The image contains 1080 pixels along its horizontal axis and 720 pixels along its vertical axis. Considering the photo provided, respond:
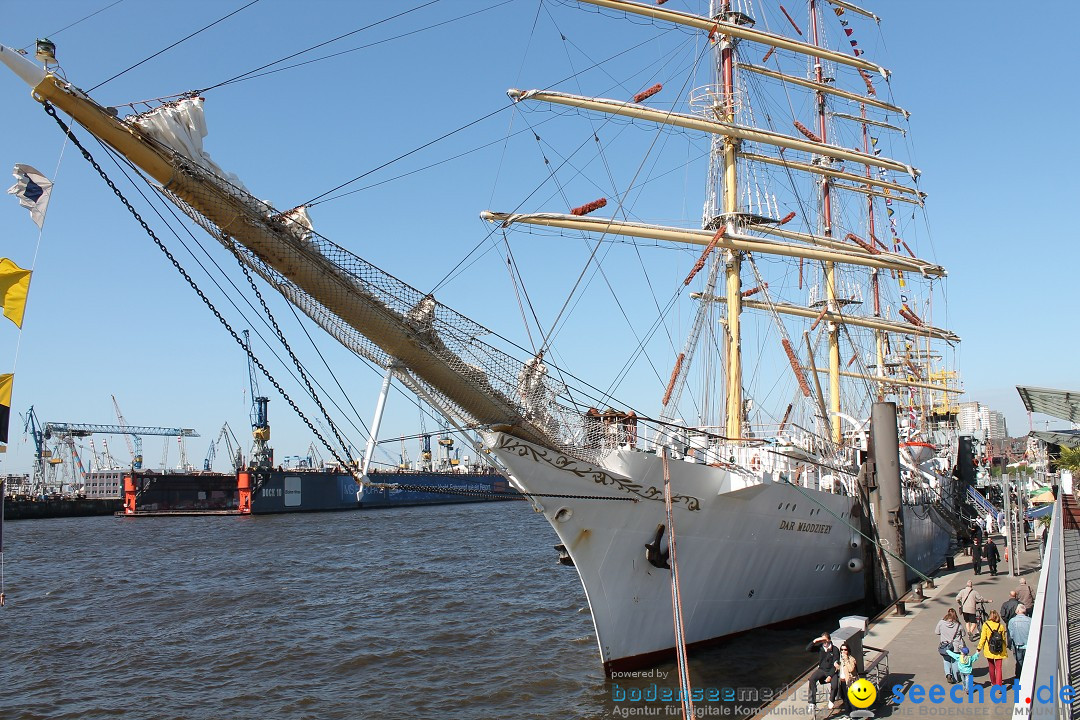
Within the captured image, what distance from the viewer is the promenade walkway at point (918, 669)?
9641mm

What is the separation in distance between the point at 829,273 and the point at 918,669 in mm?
26809

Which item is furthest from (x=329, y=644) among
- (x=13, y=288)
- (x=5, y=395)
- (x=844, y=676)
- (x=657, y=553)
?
(x=13, y=288)

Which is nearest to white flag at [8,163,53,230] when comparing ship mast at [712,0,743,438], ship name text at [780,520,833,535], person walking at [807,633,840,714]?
person walking at [807,633,840,714]

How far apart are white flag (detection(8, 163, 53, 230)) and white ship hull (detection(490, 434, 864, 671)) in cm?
714

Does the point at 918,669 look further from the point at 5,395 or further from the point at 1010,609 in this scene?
the point at 5,395

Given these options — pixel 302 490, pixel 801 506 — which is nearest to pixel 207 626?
pixel 801 506

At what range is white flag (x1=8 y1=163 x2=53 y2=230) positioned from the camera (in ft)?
26.0

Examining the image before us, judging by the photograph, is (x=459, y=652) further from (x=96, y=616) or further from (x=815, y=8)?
(x=815, y=8)

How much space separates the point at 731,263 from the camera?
22.4 meters

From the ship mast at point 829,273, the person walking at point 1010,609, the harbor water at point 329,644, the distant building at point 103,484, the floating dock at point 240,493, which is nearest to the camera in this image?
the person walking at point 1010,609

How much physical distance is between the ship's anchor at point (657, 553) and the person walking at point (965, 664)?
5.17m

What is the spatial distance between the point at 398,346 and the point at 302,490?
73.6 meters

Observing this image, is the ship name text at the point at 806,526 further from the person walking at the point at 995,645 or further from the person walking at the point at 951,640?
the person walking at the point at 995,645

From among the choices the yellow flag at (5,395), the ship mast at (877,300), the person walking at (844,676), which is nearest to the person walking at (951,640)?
the person walking at (844,676)
